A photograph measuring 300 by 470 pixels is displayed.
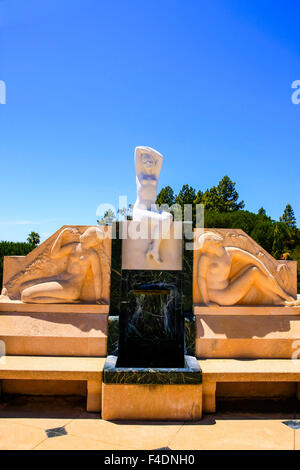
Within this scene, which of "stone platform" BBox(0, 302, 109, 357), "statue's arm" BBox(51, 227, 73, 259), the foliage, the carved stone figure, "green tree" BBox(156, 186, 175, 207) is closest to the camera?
"stone platform" BBox(0, 302, 109, 357)

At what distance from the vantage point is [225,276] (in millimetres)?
4496

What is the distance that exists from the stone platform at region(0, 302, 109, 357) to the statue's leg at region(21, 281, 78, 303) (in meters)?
0.07

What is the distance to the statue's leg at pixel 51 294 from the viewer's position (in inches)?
173

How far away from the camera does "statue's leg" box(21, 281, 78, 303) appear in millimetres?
4387

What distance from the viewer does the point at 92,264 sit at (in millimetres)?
4484

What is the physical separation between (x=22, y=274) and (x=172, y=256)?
203 cm

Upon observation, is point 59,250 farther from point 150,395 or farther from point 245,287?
point 245,287

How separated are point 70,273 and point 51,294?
0.35m

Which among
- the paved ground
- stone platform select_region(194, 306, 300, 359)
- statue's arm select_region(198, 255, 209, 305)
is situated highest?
statue's arm select_region(198, 255, 209, 305)

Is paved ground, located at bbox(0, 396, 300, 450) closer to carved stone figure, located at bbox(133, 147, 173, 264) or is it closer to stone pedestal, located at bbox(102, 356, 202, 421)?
stone pedestal, located at bbox(102, 356, 202, 421)

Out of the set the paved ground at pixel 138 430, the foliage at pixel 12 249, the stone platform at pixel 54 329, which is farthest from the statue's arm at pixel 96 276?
the foliage at pixel 12 249

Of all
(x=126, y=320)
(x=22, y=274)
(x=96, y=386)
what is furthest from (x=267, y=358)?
(x=22, y=274)

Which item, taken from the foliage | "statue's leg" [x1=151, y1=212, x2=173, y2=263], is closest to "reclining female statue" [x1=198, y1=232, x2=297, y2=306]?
"statue's leg" [x1=151, y1=212, x2=173, y2=263]

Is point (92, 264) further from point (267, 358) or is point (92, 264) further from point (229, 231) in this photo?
point (267, 358)
